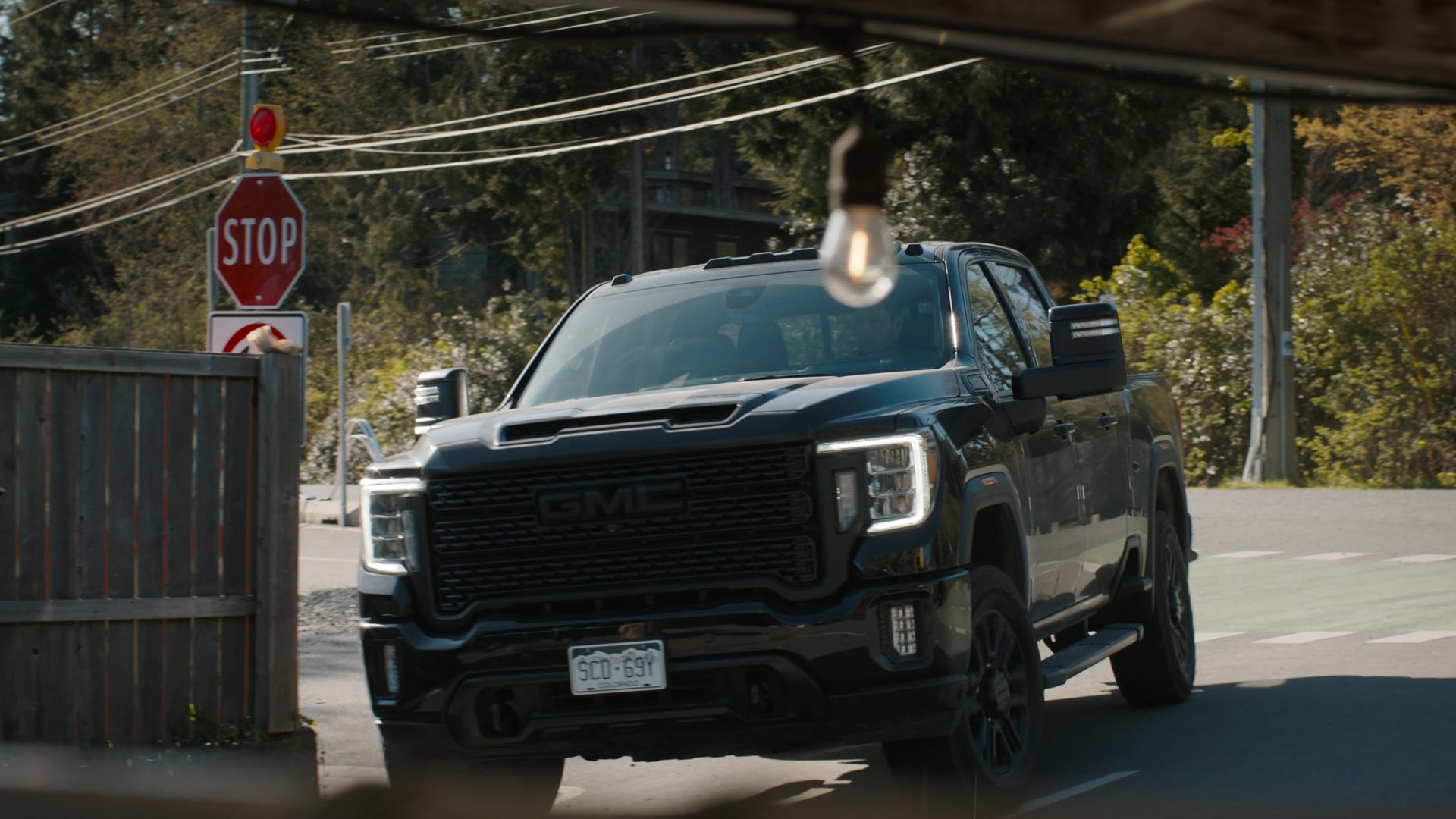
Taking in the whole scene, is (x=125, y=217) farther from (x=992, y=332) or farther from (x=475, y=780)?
(x=475, y=780)

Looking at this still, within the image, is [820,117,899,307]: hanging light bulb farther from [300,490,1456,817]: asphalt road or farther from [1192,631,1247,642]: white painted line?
[1192,631,1247,642]: white painted line

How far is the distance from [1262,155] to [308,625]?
1424cm

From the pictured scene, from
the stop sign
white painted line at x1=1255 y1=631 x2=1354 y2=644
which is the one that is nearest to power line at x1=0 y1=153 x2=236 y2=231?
the stop sign

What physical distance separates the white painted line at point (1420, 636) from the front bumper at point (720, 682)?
594 cm

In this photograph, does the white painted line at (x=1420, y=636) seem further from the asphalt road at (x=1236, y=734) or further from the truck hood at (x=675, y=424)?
the truck hood at (x=675, y=424)

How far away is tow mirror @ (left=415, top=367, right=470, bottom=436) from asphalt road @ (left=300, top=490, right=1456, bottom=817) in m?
1.57

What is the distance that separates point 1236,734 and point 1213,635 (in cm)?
368

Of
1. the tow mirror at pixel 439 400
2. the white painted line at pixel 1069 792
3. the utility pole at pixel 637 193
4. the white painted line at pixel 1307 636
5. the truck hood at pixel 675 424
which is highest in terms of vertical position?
the utility pole at pixel 637 193

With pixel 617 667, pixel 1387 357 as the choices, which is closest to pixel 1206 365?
pixel 1387 357

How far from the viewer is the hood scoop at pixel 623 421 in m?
6.09

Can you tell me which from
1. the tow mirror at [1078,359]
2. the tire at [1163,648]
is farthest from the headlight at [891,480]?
the tire at [1163,648]

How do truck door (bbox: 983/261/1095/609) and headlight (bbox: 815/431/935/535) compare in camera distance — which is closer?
headlight (bbox: 815/431/935/535)

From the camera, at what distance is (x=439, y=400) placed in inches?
306

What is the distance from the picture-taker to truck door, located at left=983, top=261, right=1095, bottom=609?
7660 millimetres
